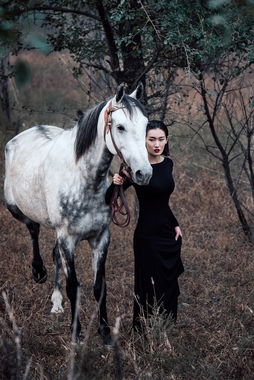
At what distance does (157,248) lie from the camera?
4.06m

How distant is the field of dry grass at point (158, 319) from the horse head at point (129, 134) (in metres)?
1.01

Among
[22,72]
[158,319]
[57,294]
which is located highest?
[22,72]

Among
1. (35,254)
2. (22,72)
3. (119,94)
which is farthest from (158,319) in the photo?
(22,72)

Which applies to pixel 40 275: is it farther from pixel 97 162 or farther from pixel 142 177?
pixel 142 177

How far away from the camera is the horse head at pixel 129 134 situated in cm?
362

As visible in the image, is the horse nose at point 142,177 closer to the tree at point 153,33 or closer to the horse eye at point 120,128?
the horse eye at point 120,128

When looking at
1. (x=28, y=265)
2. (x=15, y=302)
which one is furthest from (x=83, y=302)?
(x=28, y=265)

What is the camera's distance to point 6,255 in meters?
6.34

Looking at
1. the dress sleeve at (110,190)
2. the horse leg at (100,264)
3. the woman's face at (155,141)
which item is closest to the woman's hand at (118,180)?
the dress sleeve at (110,190)

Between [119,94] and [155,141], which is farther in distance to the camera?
[155,141]

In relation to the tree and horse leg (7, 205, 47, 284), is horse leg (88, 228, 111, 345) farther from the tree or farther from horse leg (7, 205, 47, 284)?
the tree

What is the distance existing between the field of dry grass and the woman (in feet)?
0.85

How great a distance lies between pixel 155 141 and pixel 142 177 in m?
0.49

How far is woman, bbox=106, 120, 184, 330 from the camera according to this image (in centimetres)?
398
